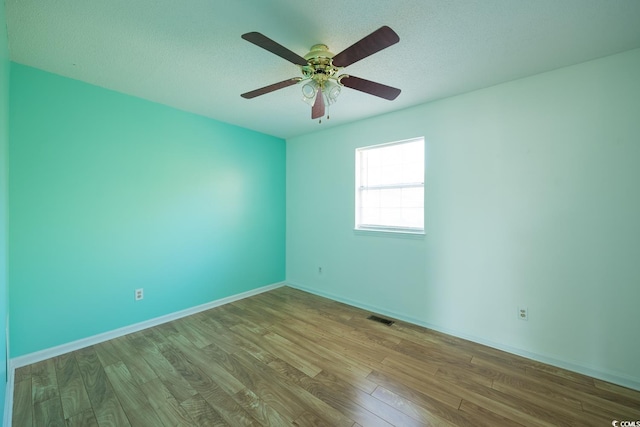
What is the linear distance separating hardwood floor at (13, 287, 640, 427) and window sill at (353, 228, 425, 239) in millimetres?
1046

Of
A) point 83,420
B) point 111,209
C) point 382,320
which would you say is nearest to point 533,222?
point 382,320

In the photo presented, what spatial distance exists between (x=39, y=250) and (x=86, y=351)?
1.00 meters

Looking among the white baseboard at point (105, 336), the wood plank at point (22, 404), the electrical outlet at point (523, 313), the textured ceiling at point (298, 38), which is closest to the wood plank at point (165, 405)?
the wood plank at point (22, 404)

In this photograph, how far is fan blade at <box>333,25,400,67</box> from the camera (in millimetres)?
1181

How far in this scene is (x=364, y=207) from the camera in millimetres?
3371

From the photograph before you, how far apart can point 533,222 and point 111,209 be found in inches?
159

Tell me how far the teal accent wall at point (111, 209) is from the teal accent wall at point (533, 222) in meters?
2.11

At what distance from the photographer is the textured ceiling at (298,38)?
1421 mm

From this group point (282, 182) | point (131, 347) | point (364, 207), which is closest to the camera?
point (131, 347)

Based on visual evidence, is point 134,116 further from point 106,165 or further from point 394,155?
point 394,155

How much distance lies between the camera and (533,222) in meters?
2.13

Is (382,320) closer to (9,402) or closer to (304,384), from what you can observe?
(304,384)

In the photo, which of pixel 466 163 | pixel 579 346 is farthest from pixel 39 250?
pixel 579 346

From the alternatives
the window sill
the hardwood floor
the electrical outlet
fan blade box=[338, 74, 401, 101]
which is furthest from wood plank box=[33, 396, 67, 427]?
the electrical outlet
